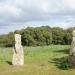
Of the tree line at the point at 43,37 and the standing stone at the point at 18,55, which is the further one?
the tree line at the point at 43,37

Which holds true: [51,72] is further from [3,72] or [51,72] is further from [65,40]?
[65,40]

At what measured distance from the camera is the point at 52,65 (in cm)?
2858

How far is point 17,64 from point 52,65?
3.66 meters

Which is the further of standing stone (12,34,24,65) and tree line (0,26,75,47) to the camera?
tree line (0,26,75,47)

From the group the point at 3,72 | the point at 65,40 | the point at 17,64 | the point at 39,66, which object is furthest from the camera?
the point at 65,40

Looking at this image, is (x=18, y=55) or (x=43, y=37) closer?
(x=18, y=55)

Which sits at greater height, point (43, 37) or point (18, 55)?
point (43, 37)

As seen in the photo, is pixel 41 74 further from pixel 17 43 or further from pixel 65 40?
pixel 65 40

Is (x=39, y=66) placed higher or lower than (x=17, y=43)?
lower

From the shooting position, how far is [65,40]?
82.1 meters

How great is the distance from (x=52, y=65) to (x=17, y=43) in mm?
4590

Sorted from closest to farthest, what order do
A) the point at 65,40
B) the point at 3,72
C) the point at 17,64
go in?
the point at 3,72 < the point at 17,64 < the point at 65,40

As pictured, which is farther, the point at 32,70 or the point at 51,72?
the point at 32,70

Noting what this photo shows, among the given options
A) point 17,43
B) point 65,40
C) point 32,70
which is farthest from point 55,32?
point 32,70
